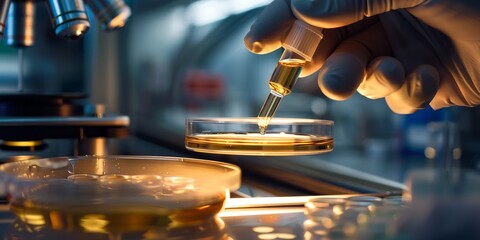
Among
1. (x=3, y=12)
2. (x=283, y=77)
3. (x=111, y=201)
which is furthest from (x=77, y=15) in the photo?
(x=111, y=201)

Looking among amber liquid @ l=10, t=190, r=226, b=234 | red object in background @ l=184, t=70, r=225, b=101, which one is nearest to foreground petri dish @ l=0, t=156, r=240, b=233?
amber liquid @ l=10, t=190, r=226, b=234

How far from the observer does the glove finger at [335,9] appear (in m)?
0.61

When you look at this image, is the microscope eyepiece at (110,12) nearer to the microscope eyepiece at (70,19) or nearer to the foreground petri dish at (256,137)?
the microscope eyepiece at (70,19)

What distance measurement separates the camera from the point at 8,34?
3.76ft

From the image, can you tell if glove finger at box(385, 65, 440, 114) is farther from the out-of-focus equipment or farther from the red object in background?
the red object in background

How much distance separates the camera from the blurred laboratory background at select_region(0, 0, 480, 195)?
62.7 inches

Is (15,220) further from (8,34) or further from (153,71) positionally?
(153,71)

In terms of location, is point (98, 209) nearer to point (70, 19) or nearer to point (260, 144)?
point (260, 144)

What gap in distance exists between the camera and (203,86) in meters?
2.23

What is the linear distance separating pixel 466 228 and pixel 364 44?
1.10ft

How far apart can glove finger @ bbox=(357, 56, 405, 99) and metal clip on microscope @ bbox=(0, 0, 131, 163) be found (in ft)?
1.37

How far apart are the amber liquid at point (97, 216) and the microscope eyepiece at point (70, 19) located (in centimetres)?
44

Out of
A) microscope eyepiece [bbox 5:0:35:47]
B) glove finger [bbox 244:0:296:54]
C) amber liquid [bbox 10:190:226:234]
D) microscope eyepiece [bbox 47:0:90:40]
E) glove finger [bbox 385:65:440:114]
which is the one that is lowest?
amber liquid [bbox 10:190:226:234]

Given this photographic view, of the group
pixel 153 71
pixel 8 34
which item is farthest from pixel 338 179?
pixel 153 71
